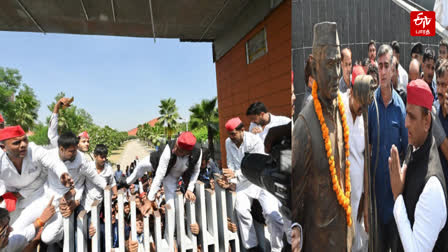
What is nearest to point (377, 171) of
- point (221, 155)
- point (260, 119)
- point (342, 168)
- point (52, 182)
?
point (342, 168)

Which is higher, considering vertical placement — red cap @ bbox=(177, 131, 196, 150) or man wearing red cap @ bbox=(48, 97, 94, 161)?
man wearing red cap @ bbox=(48, 97, 94, 161)

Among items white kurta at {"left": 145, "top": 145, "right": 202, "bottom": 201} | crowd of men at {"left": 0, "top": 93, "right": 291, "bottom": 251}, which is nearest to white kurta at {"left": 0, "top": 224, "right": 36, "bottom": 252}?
crowd of men at {"left": 0, "top": 93, "right": 291, "bottom": 251}

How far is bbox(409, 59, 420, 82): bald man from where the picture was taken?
0.76 m

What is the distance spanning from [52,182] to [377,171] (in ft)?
7.21

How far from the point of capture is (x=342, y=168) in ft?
2.10

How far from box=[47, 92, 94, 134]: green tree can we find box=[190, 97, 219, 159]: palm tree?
62 centimetres

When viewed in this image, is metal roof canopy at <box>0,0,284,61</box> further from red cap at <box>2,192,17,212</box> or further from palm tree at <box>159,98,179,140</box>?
red cap at <box>2,192,17,212</box>

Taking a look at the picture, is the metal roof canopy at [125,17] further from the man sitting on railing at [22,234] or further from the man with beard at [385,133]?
the man sitting on railing at [22,234]

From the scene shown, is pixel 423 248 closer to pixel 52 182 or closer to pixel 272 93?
pixel 272 93

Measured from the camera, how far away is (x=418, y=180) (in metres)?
0.76

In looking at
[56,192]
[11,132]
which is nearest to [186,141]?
[56,192]

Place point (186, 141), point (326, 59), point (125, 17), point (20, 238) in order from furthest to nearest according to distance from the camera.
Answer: point (186, 141), point (20, 238), point (125, 17), point (326, 59)

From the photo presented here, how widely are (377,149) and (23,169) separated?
2.21 m

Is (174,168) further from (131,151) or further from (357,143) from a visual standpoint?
(357,143)
